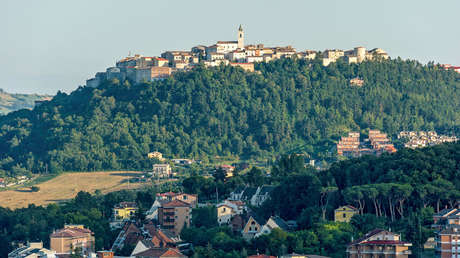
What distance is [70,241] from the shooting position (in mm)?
78062

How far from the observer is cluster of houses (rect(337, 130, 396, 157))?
5271 inches

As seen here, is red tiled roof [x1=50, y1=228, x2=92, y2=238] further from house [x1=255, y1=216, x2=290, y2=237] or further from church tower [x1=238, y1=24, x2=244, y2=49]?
church tower [x1=238, y1=24, x2=244, y2=49]

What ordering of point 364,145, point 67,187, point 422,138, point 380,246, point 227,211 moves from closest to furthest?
1. point 380,246
2. point 227,211
3. point 67,187
4. point 364,145
5. point 422,138

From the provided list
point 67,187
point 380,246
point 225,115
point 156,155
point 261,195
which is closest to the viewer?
point 380,246

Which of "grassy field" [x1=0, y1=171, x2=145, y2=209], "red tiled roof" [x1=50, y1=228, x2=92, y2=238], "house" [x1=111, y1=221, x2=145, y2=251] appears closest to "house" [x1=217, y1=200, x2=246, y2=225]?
"house" [x1=111, y1=221, x2=145, y2=251]

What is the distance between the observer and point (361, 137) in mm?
142000

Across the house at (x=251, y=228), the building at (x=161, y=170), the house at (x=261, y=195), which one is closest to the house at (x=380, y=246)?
the house at (x=251, y=228)

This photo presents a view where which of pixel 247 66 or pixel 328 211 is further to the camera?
pixel 247 66

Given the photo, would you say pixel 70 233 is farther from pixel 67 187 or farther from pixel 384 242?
pixel 67 187

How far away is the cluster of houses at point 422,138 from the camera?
139 m

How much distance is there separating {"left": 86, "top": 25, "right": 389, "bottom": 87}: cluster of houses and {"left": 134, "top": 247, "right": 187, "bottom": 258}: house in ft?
247

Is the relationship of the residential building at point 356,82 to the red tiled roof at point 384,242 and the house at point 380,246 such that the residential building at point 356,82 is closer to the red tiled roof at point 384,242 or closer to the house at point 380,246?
the house at point 380,246

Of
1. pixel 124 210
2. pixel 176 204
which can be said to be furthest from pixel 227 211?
pixel 124 210

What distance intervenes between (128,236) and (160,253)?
780 centimetres
